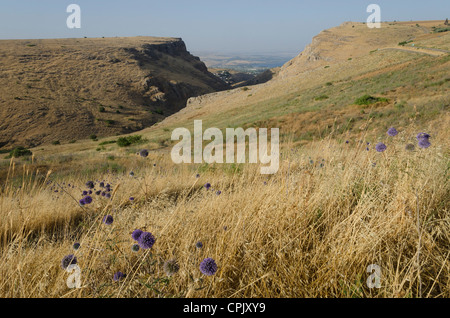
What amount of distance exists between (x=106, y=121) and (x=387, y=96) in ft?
142

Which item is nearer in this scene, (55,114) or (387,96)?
(387,96)

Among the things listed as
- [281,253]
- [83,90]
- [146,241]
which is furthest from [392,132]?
[83,90]

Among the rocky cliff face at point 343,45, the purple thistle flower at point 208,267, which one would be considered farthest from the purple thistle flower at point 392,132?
the rocky cliff face at point 343,45

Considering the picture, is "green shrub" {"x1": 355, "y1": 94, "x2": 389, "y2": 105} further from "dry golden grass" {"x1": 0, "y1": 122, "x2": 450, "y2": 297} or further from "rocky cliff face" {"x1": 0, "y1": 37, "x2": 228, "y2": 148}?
"rocky cliff face" {"x1": 0, "y1": 37, "x2": 228, "y2": 148}

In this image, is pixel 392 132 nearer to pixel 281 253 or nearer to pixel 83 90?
pixel 281 253

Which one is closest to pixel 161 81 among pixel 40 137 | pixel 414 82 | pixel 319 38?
pixel 40 137

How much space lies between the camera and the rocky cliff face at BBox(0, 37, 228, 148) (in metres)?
41.4

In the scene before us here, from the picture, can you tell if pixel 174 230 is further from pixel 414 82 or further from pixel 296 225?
pixel 414 82

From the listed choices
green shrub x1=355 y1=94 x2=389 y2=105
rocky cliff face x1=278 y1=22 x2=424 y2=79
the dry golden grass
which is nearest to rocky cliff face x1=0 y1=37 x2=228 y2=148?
rocky cliff face x1=278 y1=22 x2=424 y2=79

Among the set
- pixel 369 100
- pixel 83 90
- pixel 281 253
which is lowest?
pixel 281 253

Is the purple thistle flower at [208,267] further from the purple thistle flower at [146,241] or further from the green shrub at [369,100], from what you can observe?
the green shrub at [369,100]

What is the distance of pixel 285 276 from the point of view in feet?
5.28

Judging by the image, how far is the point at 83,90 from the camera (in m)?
55.4

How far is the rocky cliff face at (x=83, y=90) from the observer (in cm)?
4141
